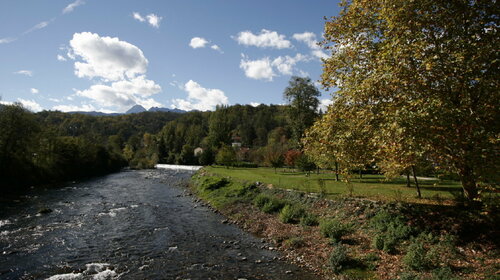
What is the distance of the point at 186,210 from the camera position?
28172 millimetres

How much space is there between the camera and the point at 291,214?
21.1 metres

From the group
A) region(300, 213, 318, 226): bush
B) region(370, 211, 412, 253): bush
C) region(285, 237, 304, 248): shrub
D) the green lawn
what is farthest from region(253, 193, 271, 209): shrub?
region(370, 211, 412, 253): bush

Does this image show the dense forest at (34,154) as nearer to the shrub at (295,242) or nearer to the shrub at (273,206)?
the shrub at (273,206)

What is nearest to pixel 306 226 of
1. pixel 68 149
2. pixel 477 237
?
pixel 477 237

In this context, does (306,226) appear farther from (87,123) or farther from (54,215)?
(87,123)

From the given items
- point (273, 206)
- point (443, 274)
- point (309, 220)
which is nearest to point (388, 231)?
point (443, 274)

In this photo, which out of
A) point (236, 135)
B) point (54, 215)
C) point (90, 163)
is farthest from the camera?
point (236, 135)

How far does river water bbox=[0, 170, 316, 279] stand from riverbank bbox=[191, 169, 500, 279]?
174 cm

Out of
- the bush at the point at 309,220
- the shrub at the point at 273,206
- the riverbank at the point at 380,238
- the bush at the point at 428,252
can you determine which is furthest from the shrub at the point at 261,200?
the bush at the point at 428,252

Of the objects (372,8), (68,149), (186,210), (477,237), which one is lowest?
(186,210)

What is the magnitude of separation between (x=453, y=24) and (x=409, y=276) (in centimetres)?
1164

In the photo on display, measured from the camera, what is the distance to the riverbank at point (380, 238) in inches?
461

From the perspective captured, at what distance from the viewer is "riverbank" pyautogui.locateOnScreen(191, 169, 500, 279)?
→ 1172 centimetres

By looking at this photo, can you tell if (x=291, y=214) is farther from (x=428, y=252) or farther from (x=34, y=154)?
(x=34, y=154)
